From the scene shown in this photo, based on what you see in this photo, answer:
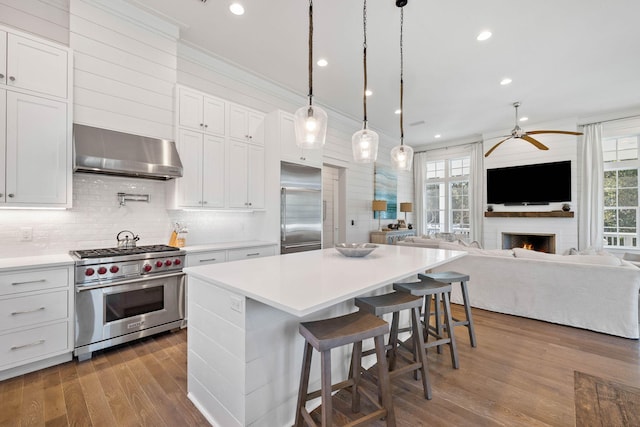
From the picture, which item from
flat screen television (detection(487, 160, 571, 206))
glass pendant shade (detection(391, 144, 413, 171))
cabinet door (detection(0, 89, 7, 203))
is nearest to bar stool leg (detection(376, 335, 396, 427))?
glass pendant shade (detection(391, 144, 413, 171))

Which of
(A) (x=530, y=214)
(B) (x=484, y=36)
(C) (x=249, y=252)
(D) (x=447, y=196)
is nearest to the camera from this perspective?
(B) (x=484, y=36)

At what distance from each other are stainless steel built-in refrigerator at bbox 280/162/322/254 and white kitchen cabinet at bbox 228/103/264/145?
1.75 ft

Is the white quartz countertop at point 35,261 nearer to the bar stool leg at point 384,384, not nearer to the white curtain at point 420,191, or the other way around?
the bar stool leg at point 384,384

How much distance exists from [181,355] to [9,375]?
1.15 metres

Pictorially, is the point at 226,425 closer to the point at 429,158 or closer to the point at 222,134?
the point at 222,134

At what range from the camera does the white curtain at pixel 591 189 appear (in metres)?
5.50

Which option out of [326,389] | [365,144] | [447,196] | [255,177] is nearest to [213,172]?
[255,177]

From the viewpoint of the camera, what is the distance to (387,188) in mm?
7184

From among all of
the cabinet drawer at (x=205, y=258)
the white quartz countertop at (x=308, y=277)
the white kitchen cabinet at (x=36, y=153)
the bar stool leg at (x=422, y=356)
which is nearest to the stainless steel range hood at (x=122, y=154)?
the white kitchen cabinet at (x=36, y=153)

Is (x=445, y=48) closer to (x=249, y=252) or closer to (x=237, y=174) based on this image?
(x=237, y=174)

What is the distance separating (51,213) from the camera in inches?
103

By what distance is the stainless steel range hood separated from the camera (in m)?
2.48

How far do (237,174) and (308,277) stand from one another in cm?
247

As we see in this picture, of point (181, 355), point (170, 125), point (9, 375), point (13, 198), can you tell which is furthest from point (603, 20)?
point (9, 375)
